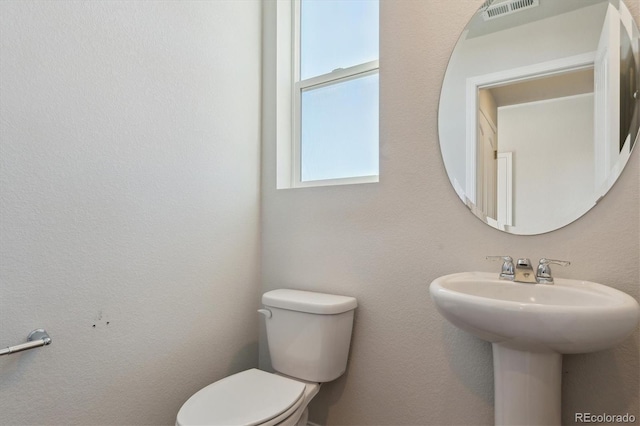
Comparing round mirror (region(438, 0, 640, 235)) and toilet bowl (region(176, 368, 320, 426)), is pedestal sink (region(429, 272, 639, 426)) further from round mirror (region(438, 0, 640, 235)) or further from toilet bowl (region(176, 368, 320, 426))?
toilet bowl (region(176, 368, 320, 426))

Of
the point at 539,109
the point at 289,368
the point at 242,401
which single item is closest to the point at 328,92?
the point at 539,109

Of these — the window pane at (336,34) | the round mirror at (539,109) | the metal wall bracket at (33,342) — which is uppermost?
the window pane at (336,34)

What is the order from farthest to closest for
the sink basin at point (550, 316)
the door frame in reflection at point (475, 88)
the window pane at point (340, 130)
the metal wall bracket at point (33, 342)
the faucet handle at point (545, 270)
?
the window pane at point (340, 130) → the door frame in reflection at point (475, 88) → the faucet handle at point (545, 270) → the metal wall bracket at point (33, 342) → the sink basin at point (550, 316)

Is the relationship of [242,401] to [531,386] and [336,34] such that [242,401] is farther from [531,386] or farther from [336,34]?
[336,34]

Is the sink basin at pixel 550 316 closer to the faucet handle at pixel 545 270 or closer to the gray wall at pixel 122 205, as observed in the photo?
the faucet handle at pixel 545 270

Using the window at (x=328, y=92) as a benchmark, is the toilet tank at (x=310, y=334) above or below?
below

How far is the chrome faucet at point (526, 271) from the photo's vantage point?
103cm

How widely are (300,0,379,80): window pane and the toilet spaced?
4.09 ft

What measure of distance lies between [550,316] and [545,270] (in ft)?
1.12

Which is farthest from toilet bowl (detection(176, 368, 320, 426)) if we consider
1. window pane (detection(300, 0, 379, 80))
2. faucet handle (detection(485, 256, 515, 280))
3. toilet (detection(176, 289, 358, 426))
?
window pane (detection(300, 0, 379, 80))

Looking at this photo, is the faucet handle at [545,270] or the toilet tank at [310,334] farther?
the toilet tank at [310,334]

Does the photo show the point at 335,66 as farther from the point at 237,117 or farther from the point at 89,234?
the point at 89,234

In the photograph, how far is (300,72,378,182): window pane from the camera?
1.68 metres

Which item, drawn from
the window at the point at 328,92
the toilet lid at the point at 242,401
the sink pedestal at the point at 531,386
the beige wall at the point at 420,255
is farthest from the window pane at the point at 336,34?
the toilet lid at the point at 242,401
